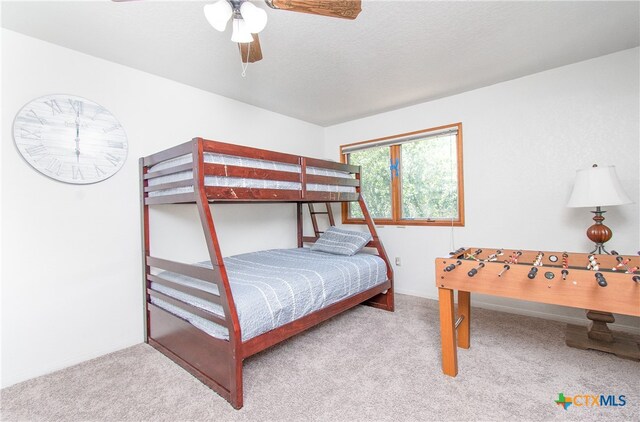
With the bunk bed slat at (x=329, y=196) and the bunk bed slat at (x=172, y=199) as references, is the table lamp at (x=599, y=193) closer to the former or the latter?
the bunk bed slat at (x=329, y=196)

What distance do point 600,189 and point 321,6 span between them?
7.69 feet

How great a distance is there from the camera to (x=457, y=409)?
5.16 ft

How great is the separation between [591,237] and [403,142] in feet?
6.68

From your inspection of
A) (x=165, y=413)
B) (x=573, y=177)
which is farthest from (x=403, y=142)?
(x=165, y=413)

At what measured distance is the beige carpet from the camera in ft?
5.17

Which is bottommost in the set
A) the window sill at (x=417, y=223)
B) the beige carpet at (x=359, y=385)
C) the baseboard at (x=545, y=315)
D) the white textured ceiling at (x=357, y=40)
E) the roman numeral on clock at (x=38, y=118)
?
the beige carpet at (x=359, y=385)

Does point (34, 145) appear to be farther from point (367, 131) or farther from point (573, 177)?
point (573, 177)

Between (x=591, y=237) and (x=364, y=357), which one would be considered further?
(x=591, y=237)

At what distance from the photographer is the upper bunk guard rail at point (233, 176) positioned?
1827 millimetres

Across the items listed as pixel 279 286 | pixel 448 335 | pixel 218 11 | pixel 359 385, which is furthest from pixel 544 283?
pixel 218 11

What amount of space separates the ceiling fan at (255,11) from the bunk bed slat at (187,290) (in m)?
1.46

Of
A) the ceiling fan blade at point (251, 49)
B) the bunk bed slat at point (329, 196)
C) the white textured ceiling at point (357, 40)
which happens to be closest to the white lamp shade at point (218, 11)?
the ceiling fan blade at point (251, 49)

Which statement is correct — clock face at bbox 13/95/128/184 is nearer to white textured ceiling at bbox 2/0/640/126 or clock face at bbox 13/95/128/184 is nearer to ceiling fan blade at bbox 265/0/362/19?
white textured ceiling at bbox 2/0/640/126

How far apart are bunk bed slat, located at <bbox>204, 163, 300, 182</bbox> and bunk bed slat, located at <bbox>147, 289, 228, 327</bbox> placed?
0.86 metres
